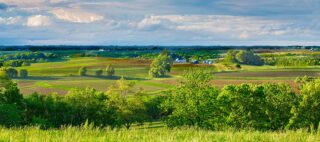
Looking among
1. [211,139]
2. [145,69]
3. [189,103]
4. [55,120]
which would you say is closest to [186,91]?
[189,103]

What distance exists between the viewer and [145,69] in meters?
179

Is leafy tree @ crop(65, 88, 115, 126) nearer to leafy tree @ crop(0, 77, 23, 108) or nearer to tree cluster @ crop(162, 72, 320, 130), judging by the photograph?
leafy tree @ crop(0, 77, 23, 108)

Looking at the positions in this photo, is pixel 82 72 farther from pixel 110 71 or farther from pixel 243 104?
pixel 243 104

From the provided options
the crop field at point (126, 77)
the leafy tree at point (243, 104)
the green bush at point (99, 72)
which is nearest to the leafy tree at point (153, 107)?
the crop field at point (126, 77)

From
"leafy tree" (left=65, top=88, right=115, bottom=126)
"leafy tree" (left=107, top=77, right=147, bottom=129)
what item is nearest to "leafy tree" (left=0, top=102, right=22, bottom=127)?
"leafy tree" (left=65, top=88, right=115, bottom=126)

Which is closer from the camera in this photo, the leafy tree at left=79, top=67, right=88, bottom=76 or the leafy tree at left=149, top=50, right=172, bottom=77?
the leafy tree at left=79, top=67, right=88, bottom=76

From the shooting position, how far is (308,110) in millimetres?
64375

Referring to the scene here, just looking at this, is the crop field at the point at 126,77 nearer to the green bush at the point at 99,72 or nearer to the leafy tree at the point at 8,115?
the green bush at the point at 99,72

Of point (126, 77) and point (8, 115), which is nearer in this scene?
point (8, 115)

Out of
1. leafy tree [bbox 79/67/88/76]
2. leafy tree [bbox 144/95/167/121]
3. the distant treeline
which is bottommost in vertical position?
leafy tree [bbox 144/95/167/121]

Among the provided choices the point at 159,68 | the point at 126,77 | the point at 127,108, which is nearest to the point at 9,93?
the point at 127,108

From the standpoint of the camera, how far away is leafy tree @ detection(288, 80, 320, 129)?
61781 millimetres

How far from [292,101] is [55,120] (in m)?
38.8

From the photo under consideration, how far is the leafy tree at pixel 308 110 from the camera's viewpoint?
6178cm
